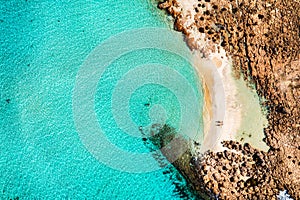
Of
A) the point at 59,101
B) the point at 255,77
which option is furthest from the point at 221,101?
the point at 59,101

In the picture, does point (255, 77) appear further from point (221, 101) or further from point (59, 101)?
point (59, 101)

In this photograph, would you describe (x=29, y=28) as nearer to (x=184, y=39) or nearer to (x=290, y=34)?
(x=184, y=39)

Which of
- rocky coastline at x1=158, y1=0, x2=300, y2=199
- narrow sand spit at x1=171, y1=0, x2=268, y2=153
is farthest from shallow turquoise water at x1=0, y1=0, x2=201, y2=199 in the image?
rocky coastline at x1=158, y1=0, x2=300, y2=199

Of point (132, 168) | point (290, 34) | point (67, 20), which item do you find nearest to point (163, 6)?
point (67, 20)

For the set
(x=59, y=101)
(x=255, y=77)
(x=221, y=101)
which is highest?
(x=255, y=77)

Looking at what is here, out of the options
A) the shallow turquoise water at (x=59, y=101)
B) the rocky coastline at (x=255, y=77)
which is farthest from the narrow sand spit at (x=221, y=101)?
the shallow turquoise water at (x=59, y=101)

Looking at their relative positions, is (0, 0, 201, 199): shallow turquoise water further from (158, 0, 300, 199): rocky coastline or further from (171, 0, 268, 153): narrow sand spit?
(158, 0, 300, 199): rocky coastline

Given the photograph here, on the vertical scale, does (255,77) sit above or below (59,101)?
above
